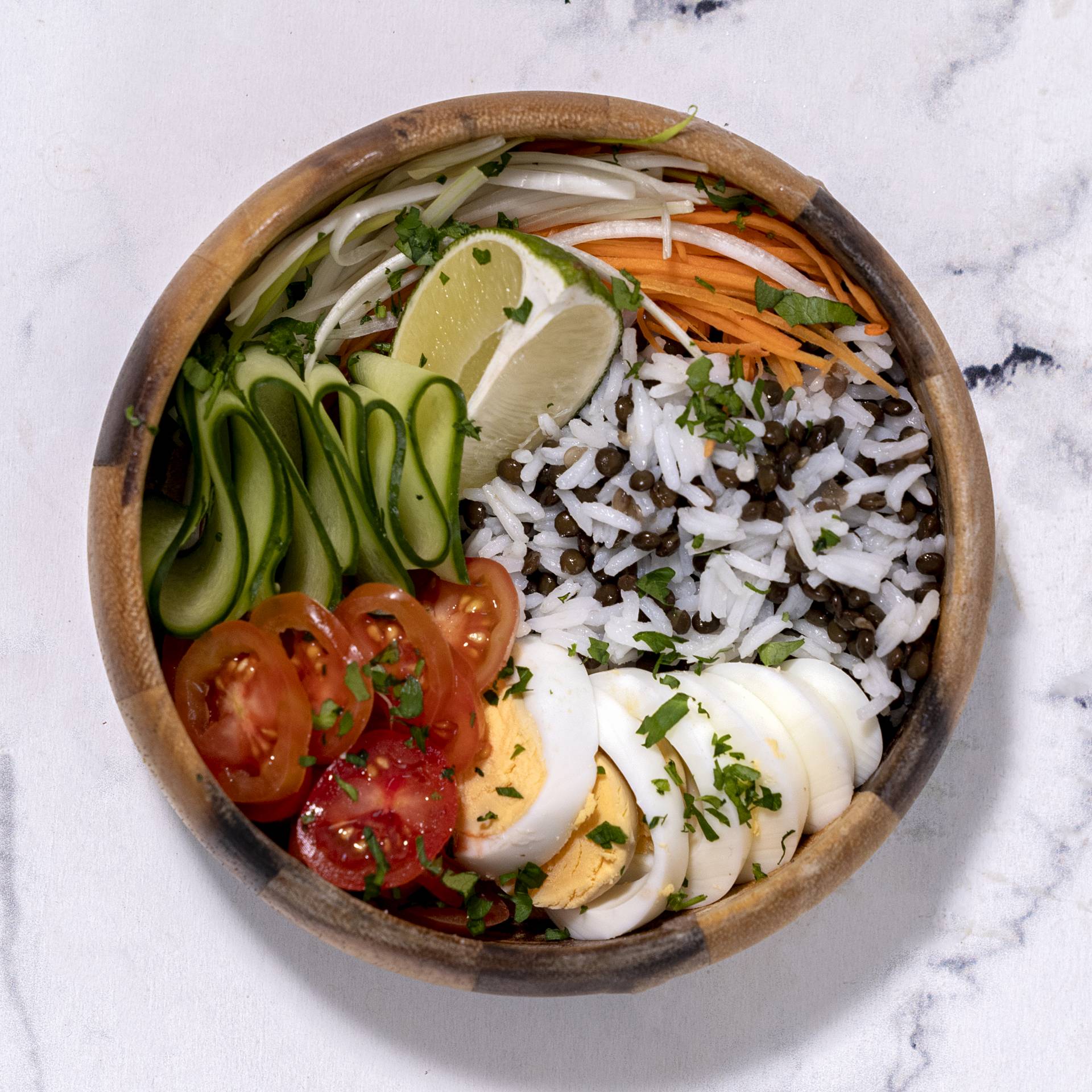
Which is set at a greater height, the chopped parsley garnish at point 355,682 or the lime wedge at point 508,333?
the lime wedge at point 508,333

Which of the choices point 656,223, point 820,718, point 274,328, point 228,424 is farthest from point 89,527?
point 820,718

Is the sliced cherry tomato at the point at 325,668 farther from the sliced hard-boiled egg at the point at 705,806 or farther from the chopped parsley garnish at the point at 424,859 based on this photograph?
the sliced hard-boiled egg at the point at 705,806

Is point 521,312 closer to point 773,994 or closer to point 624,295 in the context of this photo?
point 624,295

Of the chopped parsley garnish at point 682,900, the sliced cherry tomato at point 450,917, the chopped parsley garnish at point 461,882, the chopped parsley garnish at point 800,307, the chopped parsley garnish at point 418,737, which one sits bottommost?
the chopped parsley garnish at point 682,900

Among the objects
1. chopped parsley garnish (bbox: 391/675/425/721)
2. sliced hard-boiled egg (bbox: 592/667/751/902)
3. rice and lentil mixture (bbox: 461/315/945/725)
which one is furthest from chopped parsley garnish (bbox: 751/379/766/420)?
chopped parsley garnish (bbox: 391/675/425/721)

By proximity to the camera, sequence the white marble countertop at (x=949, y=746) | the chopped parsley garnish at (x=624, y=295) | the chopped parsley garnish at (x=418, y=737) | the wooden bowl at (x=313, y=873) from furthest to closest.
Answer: the white marble countertop at (x=949, y=746), the chopped parsley garnish at (x=624, y=295), the chopped parsley garnish at (x=418, y=737), the wooden bowl at (x=313, y=873)

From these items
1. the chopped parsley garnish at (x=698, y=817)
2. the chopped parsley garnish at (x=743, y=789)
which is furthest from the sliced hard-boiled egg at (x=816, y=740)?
the chopped parsley garnish at (x=698, y=817)

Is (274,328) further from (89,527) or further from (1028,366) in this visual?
(1028,366)
